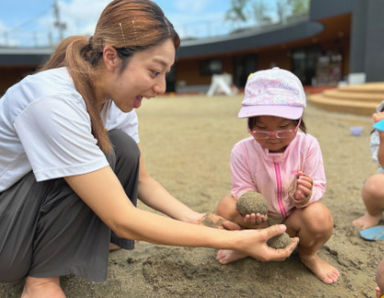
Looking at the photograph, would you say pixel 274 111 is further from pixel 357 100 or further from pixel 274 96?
pixel 357 100

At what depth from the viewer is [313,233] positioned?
1.48 m

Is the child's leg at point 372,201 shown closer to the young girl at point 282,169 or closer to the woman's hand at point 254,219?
the young girl at point 282,169

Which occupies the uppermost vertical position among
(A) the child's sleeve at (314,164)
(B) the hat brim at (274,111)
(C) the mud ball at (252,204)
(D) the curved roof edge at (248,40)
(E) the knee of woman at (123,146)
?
(B) the hat brim at (274,111)

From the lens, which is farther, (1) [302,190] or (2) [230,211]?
(2) [230,211]

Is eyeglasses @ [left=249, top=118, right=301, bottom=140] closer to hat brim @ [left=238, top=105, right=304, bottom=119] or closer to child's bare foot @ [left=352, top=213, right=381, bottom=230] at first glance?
hat brim @ [left=238, top=105, right=304, bottom=119]

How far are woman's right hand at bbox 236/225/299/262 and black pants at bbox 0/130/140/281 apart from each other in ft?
1.85

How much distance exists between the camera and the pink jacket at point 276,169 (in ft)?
5.27

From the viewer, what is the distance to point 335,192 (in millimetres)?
2531

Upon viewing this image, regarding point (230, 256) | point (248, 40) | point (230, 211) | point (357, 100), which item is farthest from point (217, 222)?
point (248, 40)

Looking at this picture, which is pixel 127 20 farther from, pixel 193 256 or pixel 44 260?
pixel 193 256

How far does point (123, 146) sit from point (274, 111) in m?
0.69

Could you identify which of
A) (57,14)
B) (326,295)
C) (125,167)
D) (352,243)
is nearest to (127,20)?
(125,167)

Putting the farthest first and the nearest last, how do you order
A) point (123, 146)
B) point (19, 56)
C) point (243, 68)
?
point (243, 68) < point (19, 56) < point (123, 146)

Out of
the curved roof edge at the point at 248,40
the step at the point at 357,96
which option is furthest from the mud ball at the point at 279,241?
the curved roof edge at the point at 248,40
